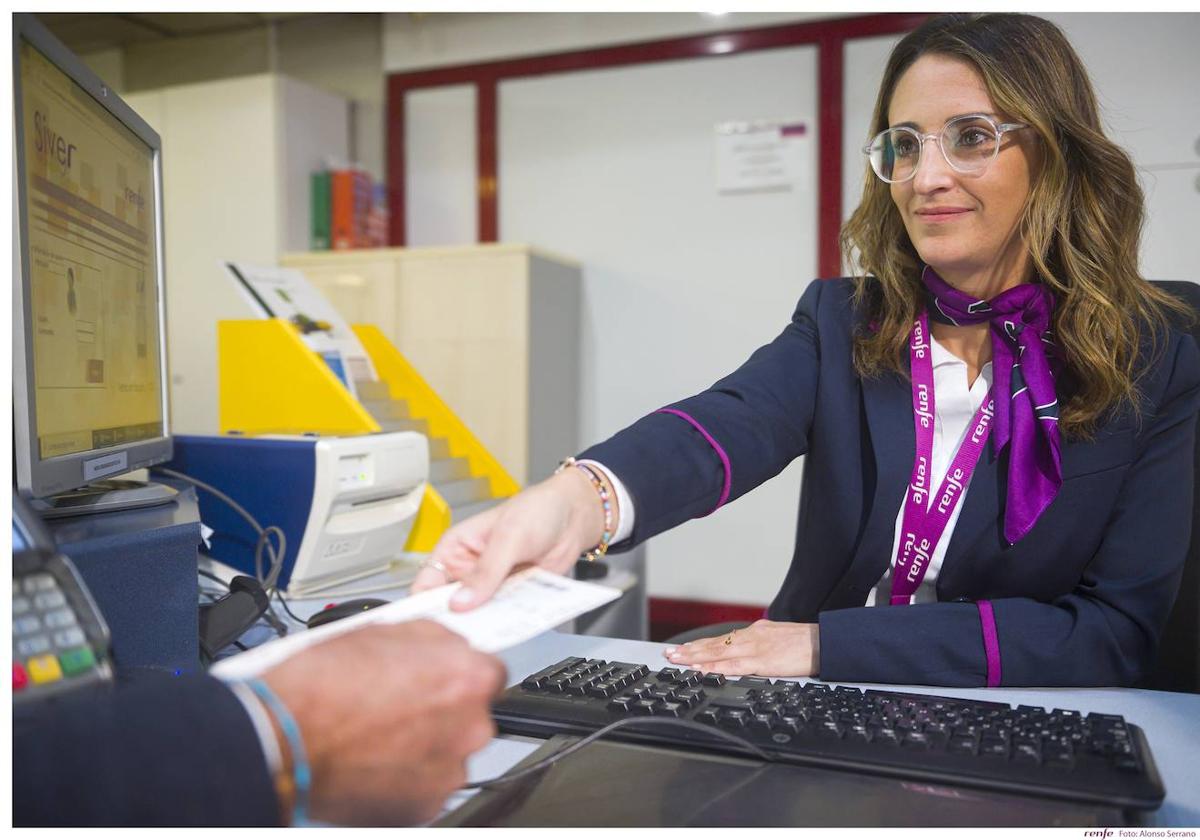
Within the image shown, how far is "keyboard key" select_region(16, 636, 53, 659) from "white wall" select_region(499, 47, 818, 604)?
2621 mm

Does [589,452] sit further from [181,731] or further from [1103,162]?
[1103,162]

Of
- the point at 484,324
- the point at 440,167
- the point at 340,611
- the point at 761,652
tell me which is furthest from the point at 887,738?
the point at 440,167

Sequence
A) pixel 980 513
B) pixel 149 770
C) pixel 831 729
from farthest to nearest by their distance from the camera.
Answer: pixel 980 513 < pixel 831 729 < pixel 149 770

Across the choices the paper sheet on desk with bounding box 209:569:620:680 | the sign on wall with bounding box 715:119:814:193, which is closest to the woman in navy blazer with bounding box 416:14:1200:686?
the paper sheet on desk with bounding box 209:569:620:680

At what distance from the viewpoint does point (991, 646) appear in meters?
0.95

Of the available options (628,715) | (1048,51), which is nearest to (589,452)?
(628,715)

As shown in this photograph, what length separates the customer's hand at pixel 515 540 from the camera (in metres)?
0.62

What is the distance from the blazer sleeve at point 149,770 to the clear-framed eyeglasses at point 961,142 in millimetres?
1002

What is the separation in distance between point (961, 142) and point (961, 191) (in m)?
0.06

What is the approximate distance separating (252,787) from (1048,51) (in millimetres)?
1124

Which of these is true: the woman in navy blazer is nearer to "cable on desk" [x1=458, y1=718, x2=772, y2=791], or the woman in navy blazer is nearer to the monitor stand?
"cable on desk" [x1=458, y1=718, x2=772, y2=791]

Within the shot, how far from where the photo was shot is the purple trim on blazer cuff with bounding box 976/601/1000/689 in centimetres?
94

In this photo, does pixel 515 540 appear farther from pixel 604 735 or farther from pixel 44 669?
pixel 44 669
